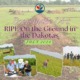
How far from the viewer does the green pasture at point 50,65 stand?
4.46m

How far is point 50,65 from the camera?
14.7 ft

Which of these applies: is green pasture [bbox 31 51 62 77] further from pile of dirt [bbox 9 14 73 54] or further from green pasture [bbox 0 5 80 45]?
green pasture [bbox 0 5 80 45]

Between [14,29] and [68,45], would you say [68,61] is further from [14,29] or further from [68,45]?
[14,29]

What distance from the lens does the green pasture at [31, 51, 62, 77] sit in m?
4.46

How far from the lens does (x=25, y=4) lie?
14.5ft

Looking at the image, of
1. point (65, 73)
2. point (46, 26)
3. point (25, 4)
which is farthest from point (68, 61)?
point (25, 4)

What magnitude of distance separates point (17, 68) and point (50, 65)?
0.31 meters

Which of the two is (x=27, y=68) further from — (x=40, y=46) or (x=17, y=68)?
(x=40, y=46)

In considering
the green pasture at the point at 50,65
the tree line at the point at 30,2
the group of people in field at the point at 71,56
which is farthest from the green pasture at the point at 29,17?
the green pasture at the point at 50,65

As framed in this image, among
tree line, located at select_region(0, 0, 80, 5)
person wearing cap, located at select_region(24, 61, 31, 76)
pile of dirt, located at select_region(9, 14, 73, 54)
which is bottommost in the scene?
person wearing cap, located at select_region(24, 61, 31, 76)

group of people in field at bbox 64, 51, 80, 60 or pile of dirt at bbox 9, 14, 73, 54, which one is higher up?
pile of dirt at bbox 9, 14, 73, 54

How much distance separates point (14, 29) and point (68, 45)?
53 centimetres

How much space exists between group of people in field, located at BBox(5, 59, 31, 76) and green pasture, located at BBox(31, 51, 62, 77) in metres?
0.11

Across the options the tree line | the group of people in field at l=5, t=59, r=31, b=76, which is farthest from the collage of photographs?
the tree line
